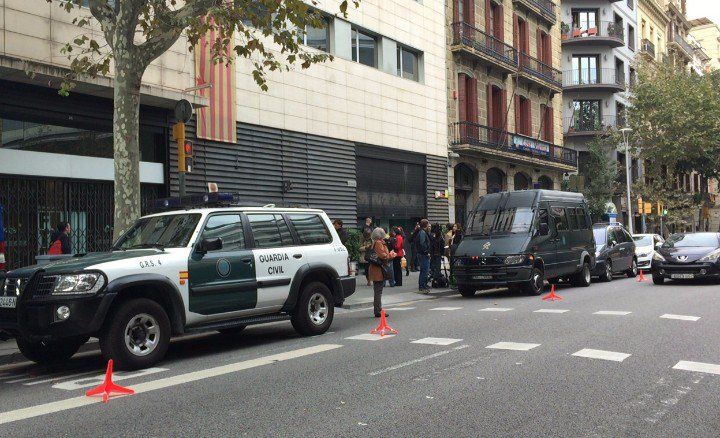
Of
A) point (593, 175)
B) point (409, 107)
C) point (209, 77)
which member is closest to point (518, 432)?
point (209, 77)

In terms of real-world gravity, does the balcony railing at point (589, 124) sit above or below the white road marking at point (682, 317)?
above

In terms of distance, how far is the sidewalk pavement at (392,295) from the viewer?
569 inches

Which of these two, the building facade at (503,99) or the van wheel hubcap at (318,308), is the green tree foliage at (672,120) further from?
the van wheel hubcap at (318,308)

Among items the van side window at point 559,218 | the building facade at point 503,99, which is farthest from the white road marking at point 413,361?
the building facade at point 503,99

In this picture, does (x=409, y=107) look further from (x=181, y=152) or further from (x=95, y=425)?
(x=95, y=425)

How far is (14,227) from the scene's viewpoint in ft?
42.8

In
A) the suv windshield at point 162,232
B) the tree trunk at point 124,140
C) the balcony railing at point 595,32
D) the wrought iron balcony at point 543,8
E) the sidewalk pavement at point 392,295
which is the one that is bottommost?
the sidewalk pavement at point 392,295

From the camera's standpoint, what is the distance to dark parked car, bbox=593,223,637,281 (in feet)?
63.6

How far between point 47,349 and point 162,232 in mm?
1938

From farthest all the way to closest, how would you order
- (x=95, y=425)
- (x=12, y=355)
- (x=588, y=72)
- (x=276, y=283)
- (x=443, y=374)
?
(x=588, y=72)
(x=276, y=283)
(x=12, y=355)
(x=443, y=374)
(x=95, y=425)

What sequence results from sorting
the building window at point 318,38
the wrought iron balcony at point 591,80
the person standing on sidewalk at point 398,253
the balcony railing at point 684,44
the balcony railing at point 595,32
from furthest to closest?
the balcony railing at point 684,44
the wrought iron balcony at point 591,80
the balcony railing at point 595,32
the building window at point 318,38
the person standing on sidewalk at point 398,253

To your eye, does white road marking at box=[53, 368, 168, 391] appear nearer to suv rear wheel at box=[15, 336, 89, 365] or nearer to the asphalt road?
the asphalt road

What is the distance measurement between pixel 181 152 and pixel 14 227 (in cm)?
435

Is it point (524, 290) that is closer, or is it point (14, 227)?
point (14, 227)
